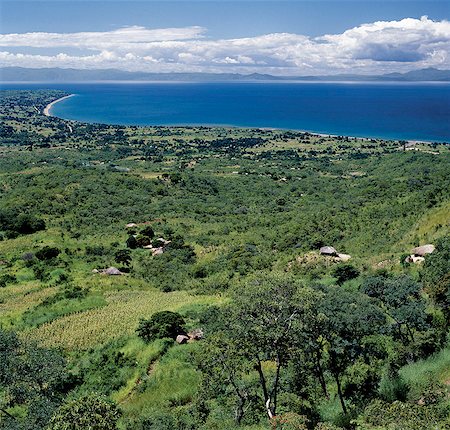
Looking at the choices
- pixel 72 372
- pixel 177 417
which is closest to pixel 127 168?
pixel 72 372

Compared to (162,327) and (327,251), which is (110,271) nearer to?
(162,327)

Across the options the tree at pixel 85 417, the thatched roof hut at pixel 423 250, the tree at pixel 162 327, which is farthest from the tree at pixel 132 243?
the tree at pixel 85 417

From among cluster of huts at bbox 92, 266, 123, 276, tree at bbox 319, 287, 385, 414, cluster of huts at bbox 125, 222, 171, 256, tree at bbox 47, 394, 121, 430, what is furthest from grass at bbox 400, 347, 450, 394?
cluster of huts at bbox 125, 222, 171, 256

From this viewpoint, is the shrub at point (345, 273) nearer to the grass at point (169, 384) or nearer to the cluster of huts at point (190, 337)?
the cluster of huts at point (190, 337)

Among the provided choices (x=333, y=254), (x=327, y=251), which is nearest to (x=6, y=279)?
(x=327, y=251)

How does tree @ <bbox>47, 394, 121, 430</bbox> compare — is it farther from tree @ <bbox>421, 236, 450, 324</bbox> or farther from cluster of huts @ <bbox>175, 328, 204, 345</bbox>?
tree @ <bbox>421, 236, 450, 324</bbox>

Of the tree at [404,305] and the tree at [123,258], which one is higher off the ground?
the tree at [404,305]

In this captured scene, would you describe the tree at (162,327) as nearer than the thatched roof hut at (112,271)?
Yes
